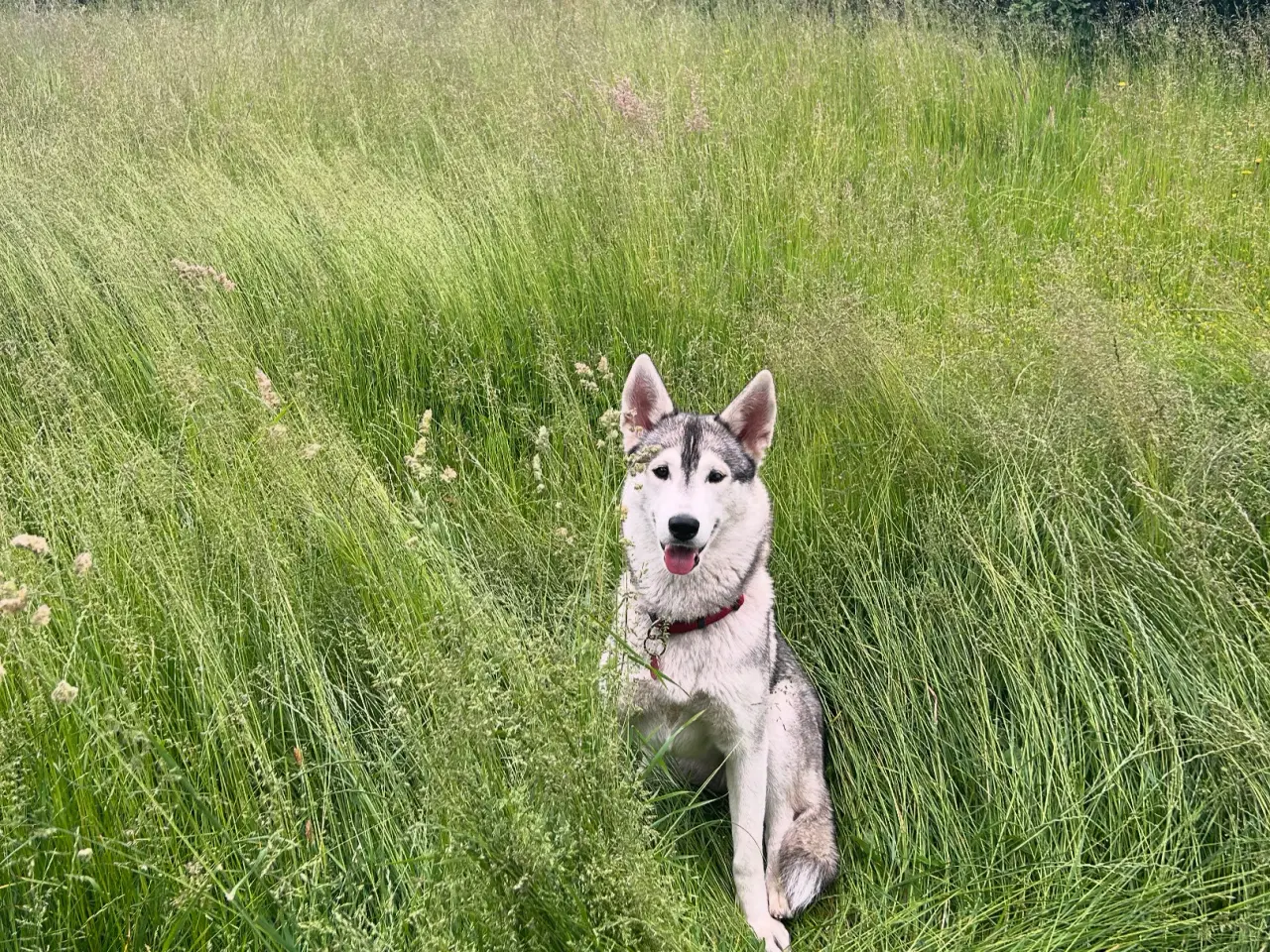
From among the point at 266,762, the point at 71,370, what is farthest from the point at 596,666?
the point at 71,370

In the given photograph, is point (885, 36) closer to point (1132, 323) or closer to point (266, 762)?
point (1132, 323)

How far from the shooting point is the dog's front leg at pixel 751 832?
2.21 meters

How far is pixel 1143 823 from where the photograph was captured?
6.73ft

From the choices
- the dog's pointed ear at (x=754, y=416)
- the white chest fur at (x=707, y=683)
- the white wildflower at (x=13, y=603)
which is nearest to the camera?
the white wildflower at (x=13, y=603)

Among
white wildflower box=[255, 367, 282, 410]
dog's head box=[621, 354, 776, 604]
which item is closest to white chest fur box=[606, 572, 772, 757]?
dog's head box=[621, 354, 776, 604]

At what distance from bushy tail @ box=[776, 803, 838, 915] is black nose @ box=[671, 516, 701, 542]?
0.81 metres

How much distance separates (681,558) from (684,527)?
130mm

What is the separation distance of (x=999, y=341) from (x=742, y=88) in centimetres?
296

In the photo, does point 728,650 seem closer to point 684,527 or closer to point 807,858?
point 684,527

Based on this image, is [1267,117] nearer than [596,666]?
No

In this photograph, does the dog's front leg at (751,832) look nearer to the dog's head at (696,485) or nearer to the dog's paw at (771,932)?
the dog's paw at (771,932)

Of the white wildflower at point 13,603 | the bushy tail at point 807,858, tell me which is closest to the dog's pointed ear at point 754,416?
the bushy tail at point 807,858

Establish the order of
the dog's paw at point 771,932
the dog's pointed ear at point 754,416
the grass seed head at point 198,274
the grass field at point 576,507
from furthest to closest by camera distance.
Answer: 1. the grass seed head at point 198,274
2. the dog's pointed ear at point 754,416
3. the dog's paw at point 771,932
4. the grass field at point 576,507

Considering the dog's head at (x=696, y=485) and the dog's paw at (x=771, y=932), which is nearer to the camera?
the dog's paw at (x=771, y=932)
